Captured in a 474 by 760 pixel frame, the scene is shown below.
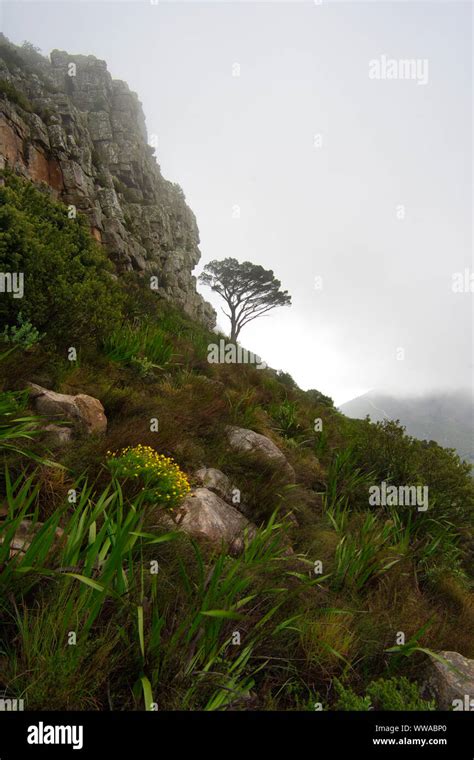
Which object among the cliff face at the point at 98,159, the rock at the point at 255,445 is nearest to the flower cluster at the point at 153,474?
the rock at the point at 255,445

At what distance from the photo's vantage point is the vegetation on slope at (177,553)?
1581 mm

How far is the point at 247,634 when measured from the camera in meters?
1.96

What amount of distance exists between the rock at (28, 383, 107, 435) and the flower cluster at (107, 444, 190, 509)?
56cm

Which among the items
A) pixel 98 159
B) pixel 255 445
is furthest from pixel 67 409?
pixel 98 159

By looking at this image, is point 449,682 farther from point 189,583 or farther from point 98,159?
point 98,159

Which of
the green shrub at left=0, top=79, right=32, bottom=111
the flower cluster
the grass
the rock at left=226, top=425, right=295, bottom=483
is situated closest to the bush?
the grass

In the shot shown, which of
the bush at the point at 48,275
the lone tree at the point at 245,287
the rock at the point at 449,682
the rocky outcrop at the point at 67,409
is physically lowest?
the rock at the point at 449,682

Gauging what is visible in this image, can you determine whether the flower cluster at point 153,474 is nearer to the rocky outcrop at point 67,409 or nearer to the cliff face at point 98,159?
the rocky outcrop at point 67,409

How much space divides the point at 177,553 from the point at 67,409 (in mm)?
1895

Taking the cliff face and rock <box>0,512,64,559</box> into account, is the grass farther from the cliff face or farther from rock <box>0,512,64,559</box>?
the cliff face

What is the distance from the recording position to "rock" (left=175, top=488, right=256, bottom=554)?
2885 mm

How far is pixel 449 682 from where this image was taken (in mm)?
2043

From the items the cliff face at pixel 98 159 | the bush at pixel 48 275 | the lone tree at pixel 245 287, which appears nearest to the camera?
the bush at pixel 48 275
